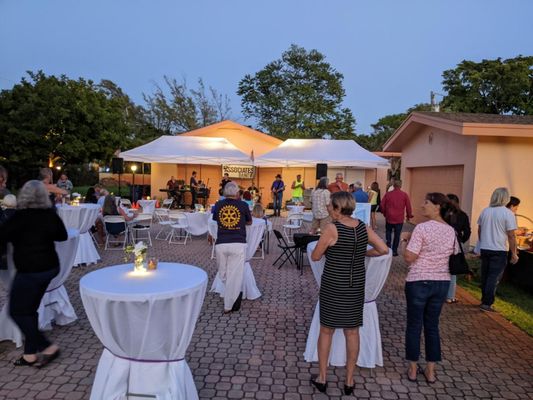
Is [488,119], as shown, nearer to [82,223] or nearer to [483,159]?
[483,159]

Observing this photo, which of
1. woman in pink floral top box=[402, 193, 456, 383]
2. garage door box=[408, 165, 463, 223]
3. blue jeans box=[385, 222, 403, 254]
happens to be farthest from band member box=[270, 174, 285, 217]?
woman in pink floral top box=[402, 193, 456, 383]

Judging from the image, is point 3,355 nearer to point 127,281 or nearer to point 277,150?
point 127,281

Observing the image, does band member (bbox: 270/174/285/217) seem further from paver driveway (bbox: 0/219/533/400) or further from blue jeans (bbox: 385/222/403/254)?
paver driveway (bbox: 0/219/533/400)

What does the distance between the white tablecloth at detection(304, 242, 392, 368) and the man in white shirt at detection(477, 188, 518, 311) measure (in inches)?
90.2

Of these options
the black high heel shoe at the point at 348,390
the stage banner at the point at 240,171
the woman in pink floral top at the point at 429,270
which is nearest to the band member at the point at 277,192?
the stage banner at the point at 240,171

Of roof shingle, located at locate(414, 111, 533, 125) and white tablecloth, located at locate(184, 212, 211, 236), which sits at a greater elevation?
roof shingle, located at locate(414, 111, 533, 125)

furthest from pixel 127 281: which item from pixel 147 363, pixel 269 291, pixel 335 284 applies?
pixel 269 291

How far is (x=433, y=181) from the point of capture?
12602mm

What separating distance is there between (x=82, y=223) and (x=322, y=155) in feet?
21.4

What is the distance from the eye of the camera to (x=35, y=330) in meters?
3.62

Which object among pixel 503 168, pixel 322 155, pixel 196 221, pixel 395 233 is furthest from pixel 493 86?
pixel 196 221

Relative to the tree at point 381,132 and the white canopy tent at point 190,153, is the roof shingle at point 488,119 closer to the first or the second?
the white canopy tent at point 190,153

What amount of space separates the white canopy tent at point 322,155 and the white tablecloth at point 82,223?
562cm

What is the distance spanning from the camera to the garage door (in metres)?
10.8
